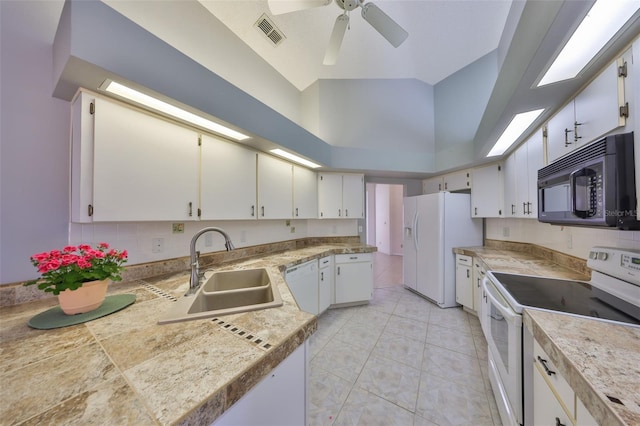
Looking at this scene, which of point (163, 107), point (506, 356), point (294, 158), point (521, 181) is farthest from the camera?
point (294, 158)

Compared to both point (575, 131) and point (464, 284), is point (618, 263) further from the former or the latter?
point (464, 284)

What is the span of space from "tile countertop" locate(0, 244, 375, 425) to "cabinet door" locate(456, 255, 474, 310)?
275 centimetres

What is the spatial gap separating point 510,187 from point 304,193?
2477 mm

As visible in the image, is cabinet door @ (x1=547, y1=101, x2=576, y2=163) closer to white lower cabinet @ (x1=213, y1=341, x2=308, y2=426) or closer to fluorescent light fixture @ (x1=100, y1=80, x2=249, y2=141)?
white lower cabinet @ (x1=213, y1=341, x2=308, y2=426)

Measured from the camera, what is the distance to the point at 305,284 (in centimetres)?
236

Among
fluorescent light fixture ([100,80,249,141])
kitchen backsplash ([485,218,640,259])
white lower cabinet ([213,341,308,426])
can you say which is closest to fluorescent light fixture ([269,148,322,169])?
fluorescent light fixture ([100,80,249,141])

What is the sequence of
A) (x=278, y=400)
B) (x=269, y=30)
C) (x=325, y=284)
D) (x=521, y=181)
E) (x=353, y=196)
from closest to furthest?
1. (x=278, y=400)
2. (x=521, y=181)
3. (x=269, y=30)
4. (x=325, y=284)
5. (x=353, y=196)

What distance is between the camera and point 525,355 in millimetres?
1057

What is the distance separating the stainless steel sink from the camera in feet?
3.08

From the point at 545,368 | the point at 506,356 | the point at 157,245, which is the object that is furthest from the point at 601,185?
the point at 157,245

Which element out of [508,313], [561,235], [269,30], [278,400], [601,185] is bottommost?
[278,400]

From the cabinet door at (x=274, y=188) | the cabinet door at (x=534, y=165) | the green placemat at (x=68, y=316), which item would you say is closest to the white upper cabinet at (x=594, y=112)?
the cabinet door at (x=534, y=165)

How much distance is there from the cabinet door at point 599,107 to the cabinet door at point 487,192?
5.31 feet

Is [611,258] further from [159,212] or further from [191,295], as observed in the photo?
[159,212]
